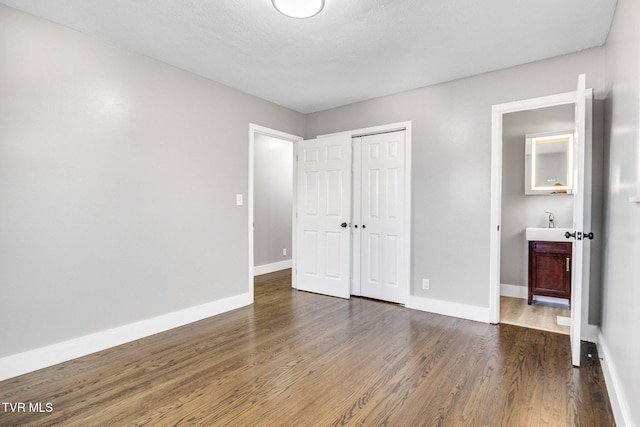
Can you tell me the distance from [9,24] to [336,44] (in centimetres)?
234

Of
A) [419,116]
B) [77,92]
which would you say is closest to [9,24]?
[77,92]

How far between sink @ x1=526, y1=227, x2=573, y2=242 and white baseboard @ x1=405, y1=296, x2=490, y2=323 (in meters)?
1.28

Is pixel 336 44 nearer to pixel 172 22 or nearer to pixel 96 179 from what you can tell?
pixel 172 22

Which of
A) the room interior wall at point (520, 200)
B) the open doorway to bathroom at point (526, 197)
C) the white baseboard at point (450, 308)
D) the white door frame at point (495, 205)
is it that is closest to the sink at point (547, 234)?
the open doorway to bathroom at point (526, 197)

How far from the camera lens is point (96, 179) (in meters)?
2.66

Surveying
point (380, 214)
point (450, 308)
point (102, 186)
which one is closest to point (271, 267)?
point (380, 214)

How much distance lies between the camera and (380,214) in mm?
4094

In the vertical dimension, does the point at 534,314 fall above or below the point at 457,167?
below

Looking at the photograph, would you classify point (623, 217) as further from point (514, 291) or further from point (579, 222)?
point (514, 291)

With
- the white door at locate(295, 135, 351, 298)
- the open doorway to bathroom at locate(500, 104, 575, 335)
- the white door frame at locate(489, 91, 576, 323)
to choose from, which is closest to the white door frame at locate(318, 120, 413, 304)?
the white door at locate(295, 135, 351, 298)

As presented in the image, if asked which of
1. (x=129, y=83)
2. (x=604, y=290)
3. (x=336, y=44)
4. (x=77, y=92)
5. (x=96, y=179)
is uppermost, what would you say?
(x=336, y=44)

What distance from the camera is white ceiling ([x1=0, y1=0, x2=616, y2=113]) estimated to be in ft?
7.39

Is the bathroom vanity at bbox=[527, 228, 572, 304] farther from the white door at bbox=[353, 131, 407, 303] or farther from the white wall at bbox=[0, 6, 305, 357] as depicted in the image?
the white wall at bbox=[0, 6, 305, 357]

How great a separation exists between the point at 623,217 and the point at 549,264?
232cm
